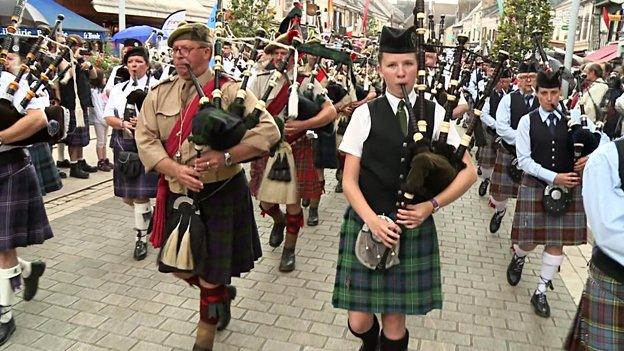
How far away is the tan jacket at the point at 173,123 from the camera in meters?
2.73

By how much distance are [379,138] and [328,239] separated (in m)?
2.93

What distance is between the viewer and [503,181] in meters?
5.52

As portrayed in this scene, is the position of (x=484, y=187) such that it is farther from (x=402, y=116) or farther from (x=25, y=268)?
(x=25, y=268)

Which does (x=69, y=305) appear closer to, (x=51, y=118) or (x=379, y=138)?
(x=51, y=118)

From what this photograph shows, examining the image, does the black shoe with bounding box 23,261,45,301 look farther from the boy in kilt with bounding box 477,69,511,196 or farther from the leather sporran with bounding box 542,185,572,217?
the boy in kilt with bounding box 477,69,511,196

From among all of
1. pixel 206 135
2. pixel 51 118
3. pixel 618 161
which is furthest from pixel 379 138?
pixel 51 118

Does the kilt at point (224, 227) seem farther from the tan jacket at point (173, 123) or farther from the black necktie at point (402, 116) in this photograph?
the black necktie at point (402, 116)

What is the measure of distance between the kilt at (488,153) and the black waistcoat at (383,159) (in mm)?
4732

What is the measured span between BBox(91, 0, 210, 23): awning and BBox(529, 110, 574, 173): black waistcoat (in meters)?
13.3

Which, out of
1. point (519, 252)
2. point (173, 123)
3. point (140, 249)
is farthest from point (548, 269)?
point (140, 249)

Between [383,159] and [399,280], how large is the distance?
1.83 ft

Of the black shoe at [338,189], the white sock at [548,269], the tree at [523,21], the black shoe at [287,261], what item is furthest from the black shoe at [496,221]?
the tree at [523,21]

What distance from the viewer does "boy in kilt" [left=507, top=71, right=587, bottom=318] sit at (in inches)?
148

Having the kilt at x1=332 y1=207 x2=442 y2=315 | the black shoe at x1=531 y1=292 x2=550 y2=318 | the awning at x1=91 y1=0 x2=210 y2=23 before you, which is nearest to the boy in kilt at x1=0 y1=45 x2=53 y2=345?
the kilt at x1=332 y1=207 x2=442 y2=315
